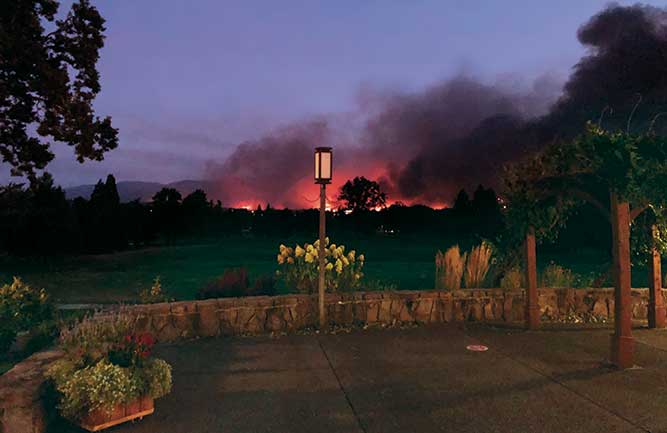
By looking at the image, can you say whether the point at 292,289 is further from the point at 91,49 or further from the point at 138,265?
the point at 138,265

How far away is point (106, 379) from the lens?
17.0 feet

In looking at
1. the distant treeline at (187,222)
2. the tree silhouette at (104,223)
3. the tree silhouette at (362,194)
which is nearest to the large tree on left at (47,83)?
the distant treeline at (187,222)

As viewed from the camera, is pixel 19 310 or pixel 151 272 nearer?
pixel 19 310

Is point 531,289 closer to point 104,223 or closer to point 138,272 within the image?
point 138,272

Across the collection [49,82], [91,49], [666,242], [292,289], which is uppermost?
[91,49]

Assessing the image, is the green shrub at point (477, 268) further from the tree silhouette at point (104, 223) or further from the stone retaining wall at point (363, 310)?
the tree silhouette at point (104, 223)

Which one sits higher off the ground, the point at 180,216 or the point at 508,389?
the point at 180,216

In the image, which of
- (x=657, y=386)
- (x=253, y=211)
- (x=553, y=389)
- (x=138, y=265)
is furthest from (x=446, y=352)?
(x=253, y=211)

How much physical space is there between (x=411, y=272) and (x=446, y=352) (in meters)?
11.1

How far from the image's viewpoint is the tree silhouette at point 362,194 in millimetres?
63094

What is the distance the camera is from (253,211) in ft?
172

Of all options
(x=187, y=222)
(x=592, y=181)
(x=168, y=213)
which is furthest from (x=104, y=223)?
(x=592, y=181)

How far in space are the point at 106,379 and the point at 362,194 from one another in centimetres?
5874

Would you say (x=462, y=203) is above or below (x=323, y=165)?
above
